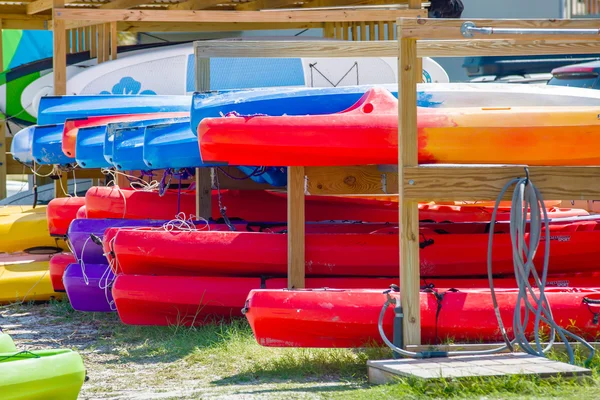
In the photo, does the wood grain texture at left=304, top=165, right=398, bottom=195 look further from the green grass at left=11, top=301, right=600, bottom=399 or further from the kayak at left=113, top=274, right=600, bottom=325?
the green grass at left=11, top=301, right=600, bottom=399

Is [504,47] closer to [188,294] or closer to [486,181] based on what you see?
[486,181]

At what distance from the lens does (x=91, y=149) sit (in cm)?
809

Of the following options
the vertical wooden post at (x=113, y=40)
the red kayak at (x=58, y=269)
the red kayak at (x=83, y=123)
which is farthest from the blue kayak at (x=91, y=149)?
the vertical wooden post at (x=113, y=40)

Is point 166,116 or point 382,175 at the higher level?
point 166,116

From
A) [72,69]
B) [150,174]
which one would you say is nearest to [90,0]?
[72,69]

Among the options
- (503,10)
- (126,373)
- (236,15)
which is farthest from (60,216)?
(503,10)

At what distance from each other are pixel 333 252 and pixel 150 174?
9.54 feet

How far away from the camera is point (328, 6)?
12320mm

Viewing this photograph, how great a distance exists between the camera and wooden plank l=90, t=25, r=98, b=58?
1152cm

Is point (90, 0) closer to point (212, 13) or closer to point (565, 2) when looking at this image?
point (212, 13)

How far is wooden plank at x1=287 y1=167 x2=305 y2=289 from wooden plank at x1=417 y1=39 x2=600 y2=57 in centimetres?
107

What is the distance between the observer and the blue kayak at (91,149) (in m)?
8.05

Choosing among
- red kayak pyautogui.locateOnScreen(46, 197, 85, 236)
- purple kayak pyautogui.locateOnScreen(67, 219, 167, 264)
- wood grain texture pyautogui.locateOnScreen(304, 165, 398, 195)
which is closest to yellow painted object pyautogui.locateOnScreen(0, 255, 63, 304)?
red kayak pyautogui.locateOnScreen(46, 197, 85, 236)

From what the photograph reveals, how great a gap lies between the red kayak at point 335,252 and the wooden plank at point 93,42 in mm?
5320
